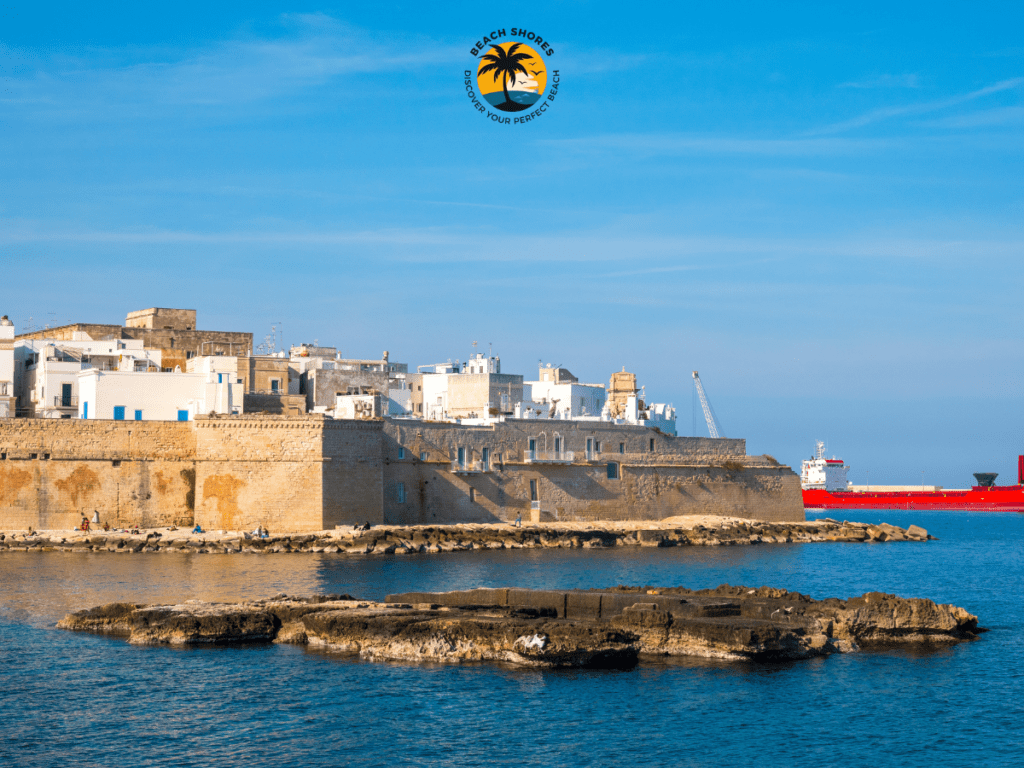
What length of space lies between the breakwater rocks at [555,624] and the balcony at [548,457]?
2247cm

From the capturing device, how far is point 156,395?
43781 millimetres

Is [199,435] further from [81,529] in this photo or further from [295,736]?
[295,736]

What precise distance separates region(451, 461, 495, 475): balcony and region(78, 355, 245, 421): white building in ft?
26.2

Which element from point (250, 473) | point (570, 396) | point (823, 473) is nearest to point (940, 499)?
point (823, 473)

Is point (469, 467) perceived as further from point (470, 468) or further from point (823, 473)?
point (823, 473)

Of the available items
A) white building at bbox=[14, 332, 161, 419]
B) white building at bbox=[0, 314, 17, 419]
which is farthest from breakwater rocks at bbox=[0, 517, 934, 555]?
white building at bbox=[0, 314, 17, 419]

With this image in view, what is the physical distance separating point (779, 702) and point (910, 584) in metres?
17.6

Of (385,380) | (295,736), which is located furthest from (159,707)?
(385,380)

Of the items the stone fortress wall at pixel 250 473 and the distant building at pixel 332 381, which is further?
the distant building at pixel 332 381

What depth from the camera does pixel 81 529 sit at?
39688 mm

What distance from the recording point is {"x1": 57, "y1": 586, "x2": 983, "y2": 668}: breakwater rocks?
19859 millimetres

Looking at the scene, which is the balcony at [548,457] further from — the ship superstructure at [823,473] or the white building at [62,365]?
the ship superstructure at [823,473]

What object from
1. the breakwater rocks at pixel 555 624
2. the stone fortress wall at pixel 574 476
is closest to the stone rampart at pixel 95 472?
the stone fortress wall at pixel 574 476

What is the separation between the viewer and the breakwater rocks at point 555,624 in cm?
1986
